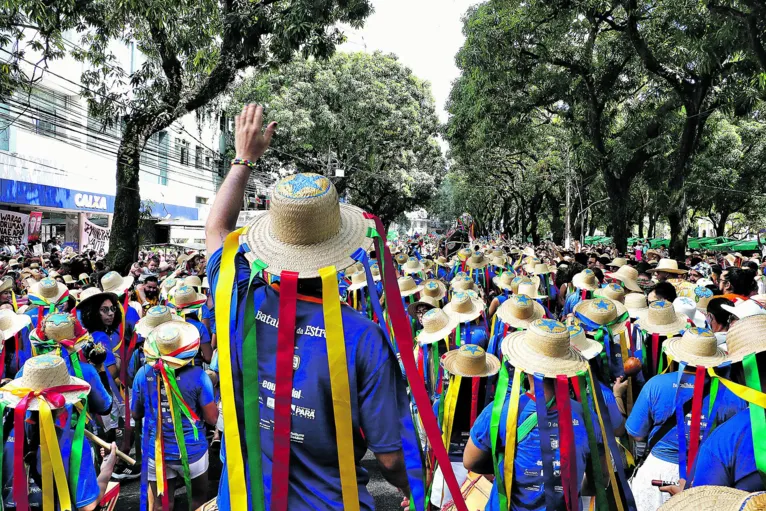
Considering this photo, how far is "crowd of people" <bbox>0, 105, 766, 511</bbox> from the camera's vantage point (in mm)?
1722

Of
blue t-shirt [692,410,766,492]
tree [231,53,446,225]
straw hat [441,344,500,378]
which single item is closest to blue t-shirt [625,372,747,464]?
straw hat [441,344,500,378]

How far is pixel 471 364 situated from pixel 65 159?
62.9 ft

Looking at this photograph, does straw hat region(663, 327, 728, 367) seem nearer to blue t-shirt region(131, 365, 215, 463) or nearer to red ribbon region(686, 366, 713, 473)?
red ribbon region(686, 366, 713, 473)

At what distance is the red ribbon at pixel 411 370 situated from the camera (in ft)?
5.77

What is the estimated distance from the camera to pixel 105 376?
17.1ft

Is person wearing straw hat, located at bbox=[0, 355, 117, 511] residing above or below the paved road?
above

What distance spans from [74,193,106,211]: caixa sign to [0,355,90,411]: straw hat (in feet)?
59.7

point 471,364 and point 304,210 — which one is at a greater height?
point 304,210

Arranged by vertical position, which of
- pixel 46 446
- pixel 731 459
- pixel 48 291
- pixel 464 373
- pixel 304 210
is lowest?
pixel 46 446

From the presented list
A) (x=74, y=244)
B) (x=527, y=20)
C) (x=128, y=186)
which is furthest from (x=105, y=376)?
(x=74, y=244)

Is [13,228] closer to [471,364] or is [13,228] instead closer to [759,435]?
[471,364]

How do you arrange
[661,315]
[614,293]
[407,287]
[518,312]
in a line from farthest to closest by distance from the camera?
[407,287] < [614,293] < [518,312] < [661,315]

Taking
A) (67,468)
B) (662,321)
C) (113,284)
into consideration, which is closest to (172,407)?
(67,468)

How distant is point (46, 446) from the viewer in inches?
117
